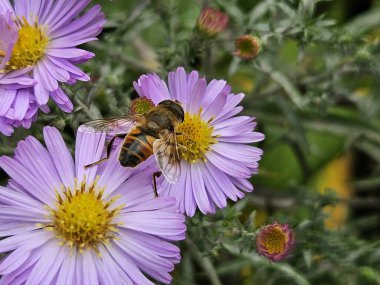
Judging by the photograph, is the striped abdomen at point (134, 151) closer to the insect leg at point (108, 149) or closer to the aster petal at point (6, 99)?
the insect leg at point (108, 149)

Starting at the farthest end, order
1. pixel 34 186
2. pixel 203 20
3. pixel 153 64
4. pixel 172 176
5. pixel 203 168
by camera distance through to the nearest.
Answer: pixel 153 64, pixel 203 20, pixel 203 168, pixel 34 186, pixel 172 176

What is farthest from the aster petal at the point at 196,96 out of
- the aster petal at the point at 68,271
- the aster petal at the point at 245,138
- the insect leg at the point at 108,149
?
the aster petal at the point at 68,271

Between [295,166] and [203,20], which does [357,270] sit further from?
[203,20]

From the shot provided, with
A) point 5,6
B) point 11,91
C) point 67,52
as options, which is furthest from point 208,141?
point 5,6

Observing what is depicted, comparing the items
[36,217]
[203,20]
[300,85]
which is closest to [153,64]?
[300,85]

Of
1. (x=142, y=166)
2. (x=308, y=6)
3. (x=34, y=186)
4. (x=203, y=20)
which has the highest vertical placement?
(x=308, y=6)

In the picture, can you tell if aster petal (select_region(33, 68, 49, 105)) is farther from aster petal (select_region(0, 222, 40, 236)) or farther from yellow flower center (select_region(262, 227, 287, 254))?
yellow flower center (select_region(262, 227, 287, 254))
